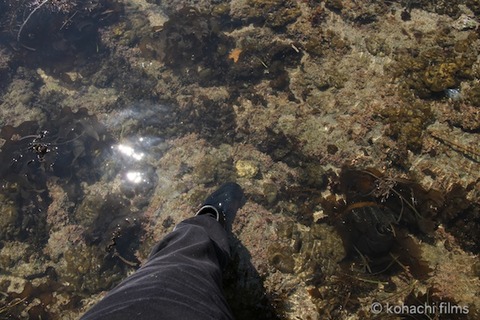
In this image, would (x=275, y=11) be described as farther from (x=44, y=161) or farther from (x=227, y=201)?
(x=44, y=161)

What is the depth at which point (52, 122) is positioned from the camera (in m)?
6.13

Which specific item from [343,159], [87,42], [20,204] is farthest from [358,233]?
[87,42]

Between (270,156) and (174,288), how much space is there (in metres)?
3.19

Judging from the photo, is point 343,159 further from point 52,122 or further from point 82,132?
point 52,122

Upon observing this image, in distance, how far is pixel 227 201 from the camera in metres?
4.17

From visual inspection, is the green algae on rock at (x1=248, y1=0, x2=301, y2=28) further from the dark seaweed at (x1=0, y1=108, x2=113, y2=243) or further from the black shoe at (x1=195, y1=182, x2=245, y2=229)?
the dark seaweed at (x1=0, y1=108, x2=113, y2=243)

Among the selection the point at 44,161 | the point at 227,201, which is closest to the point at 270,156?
the point at 227,201

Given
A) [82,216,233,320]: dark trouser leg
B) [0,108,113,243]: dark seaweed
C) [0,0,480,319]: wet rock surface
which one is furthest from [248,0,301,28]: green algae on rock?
[82,216,233,320]: dark trouser leg

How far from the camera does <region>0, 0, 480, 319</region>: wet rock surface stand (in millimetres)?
3473

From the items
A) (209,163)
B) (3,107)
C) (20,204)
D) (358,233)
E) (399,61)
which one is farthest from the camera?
(3,107)

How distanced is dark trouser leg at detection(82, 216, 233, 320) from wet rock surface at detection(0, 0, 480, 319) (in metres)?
1.06

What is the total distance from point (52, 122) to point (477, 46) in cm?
759

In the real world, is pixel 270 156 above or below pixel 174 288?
below

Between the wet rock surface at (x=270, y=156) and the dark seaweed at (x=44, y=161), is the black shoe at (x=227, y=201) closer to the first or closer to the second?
the wet rock surface at (x=270, y=156)
